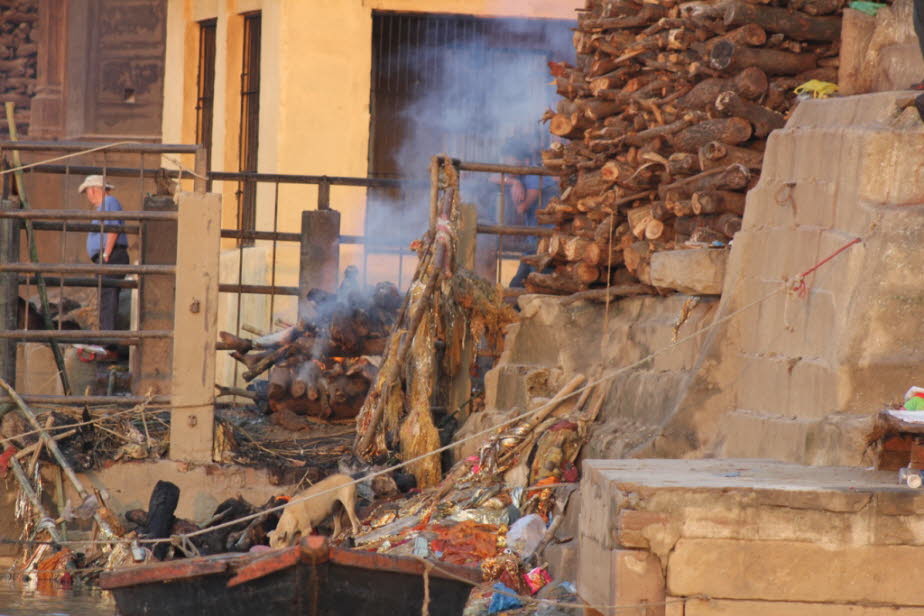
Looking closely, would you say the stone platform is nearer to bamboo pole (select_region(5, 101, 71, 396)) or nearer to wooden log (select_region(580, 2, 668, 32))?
wooden log (select_region(580, 2, 668, 32))

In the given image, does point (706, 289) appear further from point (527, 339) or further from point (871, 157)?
point (527, 339)

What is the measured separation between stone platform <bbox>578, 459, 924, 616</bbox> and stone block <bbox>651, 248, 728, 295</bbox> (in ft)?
8.71

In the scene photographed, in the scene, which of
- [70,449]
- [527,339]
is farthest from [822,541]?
[70,449]

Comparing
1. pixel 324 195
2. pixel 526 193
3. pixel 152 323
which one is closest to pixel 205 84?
pixel 324 195

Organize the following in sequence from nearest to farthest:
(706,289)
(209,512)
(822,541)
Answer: (822,541)
(706,289)
(209,512)

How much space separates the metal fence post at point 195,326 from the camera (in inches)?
497

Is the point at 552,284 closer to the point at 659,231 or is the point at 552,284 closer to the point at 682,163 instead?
the point at 659,231

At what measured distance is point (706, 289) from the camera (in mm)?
9719

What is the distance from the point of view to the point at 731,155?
9.95m

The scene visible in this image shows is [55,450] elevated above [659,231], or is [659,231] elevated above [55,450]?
[659,231]

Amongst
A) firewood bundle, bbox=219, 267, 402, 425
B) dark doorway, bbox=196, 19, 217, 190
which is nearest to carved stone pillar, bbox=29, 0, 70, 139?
dark doorway, bbox=196, 19, 217, 190

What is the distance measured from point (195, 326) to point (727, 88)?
466cm

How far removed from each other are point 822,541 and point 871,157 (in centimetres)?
215

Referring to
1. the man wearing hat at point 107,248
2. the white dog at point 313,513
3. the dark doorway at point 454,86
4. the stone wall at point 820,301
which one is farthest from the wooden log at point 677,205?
the dark doorway at point 454,86
